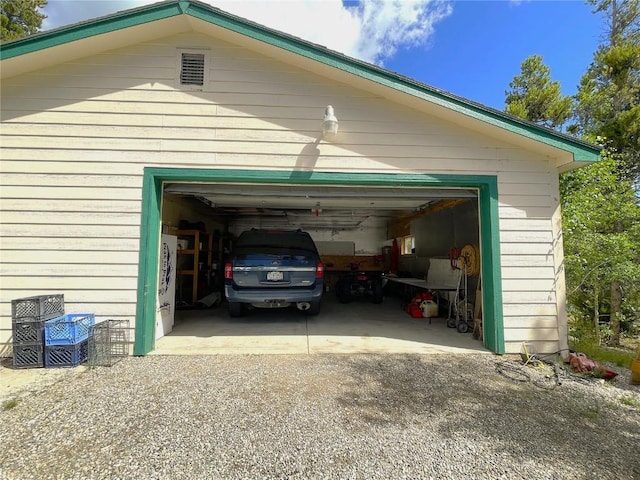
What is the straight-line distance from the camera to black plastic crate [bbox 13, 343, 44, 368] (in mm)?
3584

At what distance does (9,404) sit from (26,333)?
1153 millimetres

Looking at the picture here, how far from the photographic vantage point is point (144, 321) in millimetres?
4059

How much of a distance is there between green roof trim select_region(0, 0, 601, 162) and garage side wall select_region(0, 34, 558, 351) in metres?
0.34

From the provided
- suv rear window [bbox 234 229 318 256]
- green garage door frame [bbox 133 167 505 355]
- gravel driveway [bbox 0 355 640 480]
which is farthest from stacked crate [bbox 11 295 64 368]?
suv rear window [bbox 234 229 318 256]

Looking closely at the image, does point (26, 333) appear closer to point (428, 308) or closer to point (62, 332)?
point (62, 332)

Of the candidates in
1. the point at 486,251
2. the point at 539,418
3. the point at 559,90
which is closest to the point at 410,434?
the point at 539,418

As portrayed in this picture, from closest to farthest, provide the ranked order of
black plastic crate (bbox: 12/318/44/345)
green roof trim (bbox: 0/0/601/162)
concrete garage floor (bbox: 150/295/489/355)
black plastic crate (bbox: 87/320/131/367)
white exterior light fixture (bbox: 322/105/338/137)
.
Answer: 1. black plastic crate (bbox: 12/318/44/345)
2. black plastic crate (bbox: 87/320/131/367)
3. green roof trim (bbox: 0/0/601/162)
4. white exterior light fixture (bbox: 322/105/338/137)
5. concrete garage floor (bbox: 150/295/489/355)

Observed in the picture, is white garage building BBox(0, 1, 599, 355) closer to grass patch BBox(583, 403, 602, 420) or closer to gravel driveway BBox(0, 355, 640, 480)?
gravel driveway BBox(0, 355, 640, 480)

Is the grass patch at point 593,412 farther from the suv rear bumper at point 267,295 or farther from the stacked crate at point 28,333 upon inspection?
the stacked crate at point 28,333

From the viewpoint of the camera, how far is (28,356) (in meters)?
3.60

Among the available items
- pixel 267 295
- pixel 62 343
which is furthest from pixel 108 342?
pixel 267 295

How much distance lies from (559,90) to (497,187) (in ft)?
36.7

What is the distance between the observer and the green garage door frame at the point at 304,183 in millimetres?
4129

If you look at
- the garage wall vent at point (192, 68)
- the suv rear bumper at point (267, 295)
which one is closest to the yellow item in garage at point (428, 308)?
the suv rear bumper at point (267, 295)
